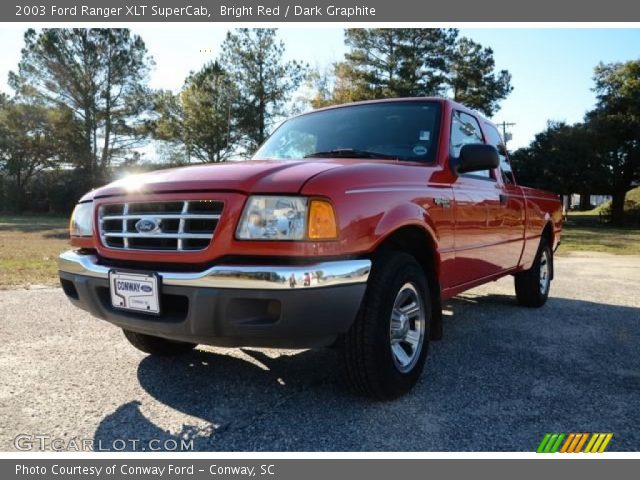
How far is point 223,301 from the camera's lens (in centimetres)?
220

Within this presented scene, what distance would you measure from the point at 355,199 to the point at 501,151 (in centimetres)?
310

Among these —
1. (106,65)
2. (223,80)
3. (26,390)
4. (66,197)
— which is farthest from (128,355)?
(66,197)

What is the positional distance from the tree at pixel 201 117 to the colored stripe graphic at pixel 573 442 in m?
27.8

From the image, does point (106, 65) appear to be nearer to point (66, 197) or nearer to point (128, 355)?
point (66, 197)

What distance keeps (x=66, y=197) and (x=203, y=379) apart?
35431 millimetres

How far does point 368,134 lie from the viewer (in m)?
3.52

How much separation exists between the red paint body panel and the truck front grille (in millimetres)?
42

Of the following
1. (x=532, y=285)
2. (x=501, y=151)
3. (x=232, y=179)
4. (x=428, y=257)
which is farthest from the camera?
(x=532, y=285)

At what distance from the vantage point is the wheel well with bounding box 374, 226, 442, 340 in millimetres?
2986

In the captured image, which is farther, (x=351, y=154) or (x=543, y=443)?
(x=351, y=154)

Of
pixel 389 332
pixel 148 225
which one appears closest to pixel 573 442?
pixel 389 332

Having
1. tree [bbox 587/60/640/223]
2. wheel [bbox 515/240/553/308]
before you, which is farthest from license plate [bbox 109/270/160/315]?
tree [bbox 587/60/640/223]

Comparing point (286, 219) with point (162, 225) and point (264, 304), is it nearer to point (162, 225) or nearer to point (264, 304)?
point (264, 304)

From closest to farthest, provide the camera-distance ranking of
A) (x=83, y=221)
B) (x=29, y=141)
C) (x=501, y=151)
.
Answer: (x=83, y=221), (x=501, y=151), (x=29, y=141)
